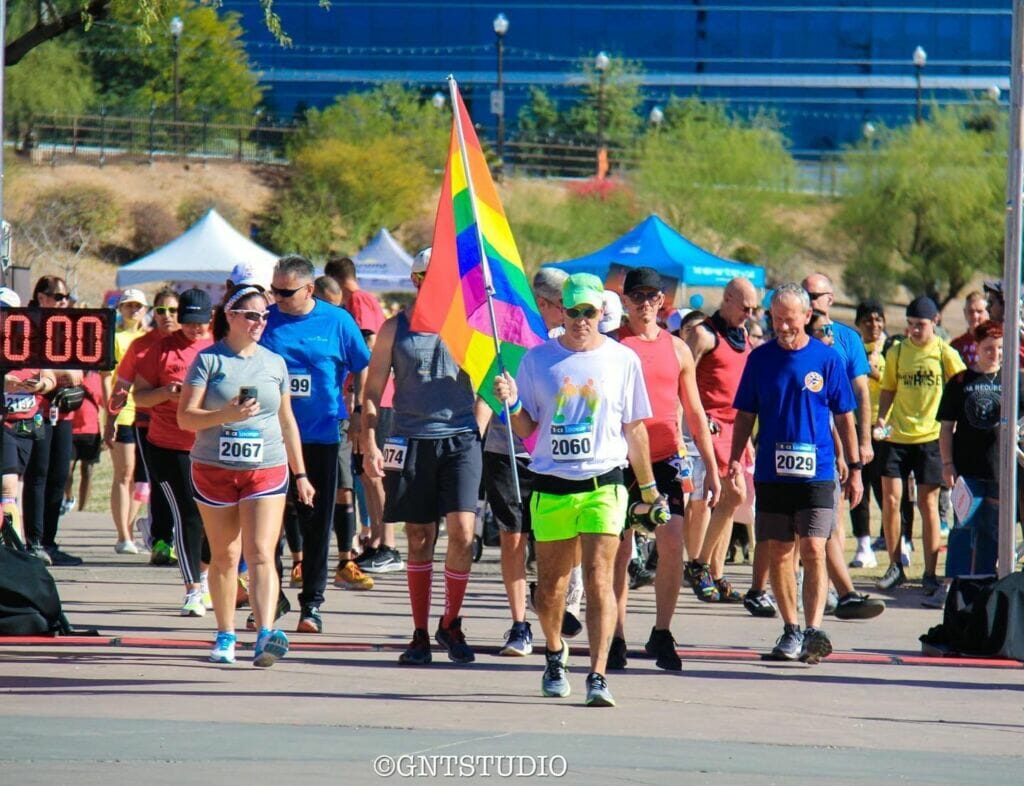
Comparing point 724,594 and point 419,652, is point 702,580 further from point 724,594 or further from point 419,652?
point 419,652

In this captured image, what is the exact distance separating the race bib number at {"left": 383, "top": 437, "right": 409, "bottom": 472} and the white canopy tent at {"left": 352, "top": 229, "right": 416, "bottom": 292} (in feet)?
70.6

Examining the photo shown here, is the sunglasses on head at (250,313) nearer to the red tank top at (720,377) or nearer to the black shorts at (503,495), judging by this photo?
the black shorts at (503,495)

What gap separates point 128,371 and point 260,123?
6789 cm

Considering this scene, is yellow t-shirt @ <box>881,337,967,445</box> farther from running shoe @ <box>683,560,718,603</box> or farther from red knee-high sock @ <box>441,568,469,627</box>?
red knee-high sock @ <box>441,568,469,627</box>

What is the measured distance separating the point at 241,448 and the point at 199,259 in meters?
19.9

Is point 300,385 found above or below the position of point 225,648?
above

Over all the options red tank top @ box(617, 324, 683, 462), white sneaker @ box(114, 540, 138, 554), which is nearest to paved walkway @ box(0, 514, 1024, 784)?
red tank top @ box(617, 324, 683, 462)

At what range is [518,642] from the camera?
9.23m

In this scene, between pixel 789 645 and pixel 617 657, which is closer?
pixel 617 657

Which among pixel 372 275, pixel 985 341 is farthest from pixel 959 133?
pixel 985 341

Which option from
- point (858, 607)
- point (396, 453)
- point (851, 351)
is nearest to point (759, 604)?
point (858, 607)

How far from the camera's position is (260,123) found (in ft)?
254

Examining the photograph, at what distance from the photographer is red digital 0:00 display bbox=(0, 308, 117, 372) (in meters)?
9.26

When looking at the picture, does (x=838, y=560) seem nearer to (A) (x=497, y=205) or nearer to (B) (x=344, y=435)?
(A) (x=497, y=205)
